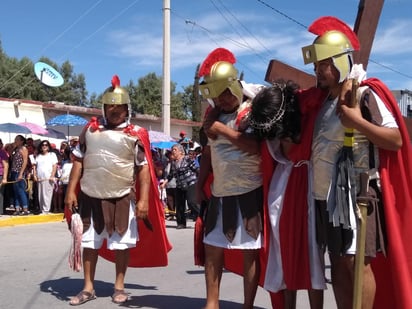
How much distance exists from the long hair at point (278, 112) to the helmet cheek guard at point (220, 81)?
463 millimetres

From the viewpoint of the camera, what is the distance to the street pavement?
4867 millimetres

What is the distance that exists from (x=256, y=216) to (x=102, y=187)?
1.48 meters

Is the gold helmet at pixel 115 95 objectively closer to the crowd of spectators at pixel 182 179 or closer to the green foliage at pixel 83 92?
the crowd of spectators at pixel 182 179

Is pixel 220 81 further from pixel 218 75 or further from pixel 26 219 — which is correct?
pixel 26 219

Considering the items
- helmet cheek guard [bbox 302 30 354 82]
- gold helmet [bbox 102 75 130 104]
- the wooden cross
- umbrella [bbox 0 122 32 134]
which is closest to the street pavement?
gold helmet [bbox 102 75 130 104]

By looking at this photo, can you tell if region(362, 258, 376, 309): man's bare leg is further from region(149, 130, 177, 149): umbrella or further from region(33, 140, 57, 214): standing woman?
region(149, 130, 177, 149): umbrella

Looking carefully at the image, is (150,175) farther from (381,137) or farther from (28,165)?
(28,165)

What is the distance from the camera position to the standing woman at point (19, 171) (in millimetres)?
12047

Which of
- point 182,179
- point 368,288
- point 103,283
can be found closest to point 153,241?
point 103,283

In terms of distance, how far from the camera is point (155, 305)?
479 centimetres

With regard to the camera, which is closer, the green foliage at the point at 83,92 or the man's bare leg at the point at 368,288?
the man's bare leg at the point at 368,288

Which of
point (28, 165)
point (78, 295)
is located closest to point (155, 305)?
point (78, 295)

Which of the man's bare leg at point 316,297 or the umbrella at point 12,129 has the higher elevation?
the umbrella at point 12,129

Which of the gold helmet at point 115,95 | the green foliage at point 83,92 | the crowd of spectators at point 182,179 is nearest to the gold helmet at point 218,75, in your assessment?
the gold helmet at point 115,95
